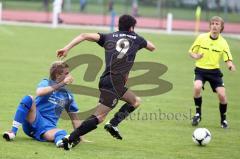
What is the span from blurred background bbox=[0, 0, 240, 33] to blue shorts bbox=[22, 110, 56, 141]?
→ 4278 cm

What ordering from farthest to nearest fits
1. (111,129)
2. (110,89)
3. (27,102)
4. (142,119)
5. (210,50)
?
1. (142,119)
2. (210,50)
3. (111,129)
4. (110,89)
5. (27,102)

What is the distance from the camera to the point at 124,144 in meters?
11.8

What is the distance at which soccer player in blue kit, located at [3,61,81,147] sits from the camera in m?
11.0

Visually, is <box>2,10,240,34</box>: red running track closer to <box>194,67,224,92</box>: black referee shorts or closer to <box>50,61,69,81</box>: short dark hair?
<box>194,67,224,92</box>: black referee shorts

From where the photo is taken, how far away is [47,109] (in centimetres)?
1140

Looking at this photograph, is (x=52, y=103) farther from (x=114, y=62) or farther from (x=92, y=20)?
(x=92, y=20)

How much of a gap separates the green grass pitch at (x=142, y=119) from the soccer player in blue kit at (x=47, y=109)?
0.17m

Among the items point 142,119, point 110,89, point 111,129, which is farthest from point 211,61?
point 110,89

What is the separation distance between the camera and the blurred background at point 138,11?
56.2 m

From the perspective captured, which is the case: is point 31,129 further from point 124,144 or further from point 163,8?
point 163,8

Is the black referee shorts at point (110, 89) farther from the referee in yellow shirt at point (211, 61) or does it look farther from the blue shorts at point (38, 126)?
the referee in yellow shirt at point (211, 61)

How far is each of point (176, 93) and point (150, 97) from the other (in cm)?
156

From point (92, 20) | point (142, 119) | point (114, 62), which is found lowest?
point (92, 20)

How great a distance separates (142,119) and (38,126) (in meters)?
4.07
